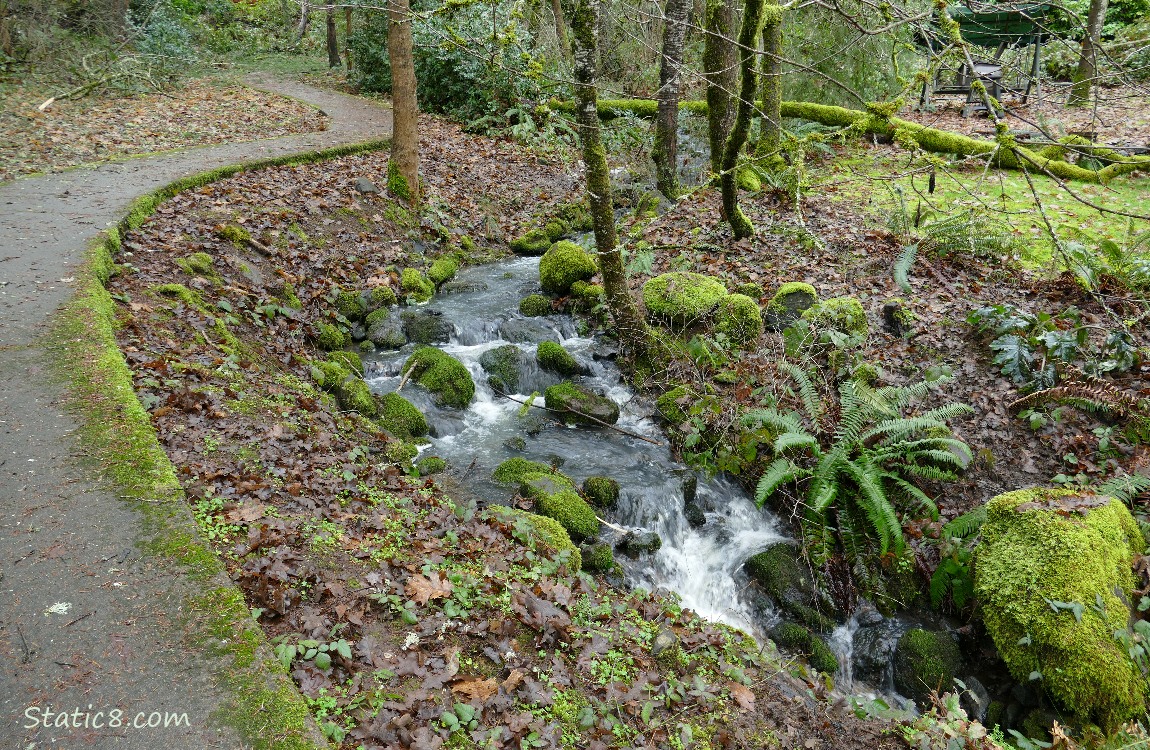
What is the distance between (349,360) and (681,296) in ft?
13.9

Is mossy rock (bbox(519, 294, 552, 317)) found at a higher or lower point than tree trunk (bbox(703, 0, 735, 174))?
lower

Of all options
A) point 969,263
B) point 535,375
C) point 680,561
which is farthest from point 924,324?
point 535,375

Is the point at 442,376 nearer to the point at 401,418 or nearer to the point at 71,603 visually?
the point at 401,418

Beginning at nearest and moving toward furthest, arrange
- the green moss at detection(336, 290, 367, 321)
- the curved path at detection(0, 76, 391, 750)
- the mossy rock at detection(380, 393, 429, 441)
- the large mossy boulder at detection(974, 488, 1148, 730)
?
the curved path at detection(0, 76, 391, 750), the large mossy boulder at detection(974, 488, 1148, 730), the mossy rock at detection(380, 393, 429, 441), the green moss at detection(336, 290, 367, 321)

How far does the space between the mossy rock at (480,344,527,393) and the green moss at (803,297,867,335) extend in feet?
11.8

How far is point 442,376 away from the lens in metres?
8.06

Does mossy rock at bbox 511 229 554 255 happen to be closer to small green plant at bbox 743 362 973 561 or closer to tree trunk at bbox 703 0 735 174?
tree trunk at bbox 703 0 735 174

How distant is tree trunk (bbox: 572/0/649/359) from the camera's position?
623 cm

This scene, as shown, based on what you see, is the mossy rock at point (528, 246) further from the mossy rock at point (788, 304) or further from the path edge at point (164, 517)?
the path edge at point (164, 517)

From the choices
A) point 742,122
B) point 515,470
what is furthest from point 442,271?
point 515,470

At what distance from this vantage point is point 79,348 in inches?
209

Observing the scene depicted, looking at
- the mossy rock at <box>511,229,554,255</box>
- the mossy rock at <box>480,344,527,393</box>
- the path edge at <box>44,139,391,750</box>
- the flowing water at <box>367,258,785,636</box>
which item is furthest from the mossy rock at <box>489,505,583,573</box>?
the mossy rock at <box>511,229,554,255</box>

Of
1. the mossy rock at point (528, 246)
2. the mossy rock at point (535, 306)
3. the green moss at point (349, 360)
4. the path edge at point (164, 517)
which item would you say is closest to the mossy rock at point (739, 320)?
the mossy rock at point (535, 306)

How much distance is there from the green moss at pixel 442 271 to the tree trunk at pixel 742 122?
4713mm
